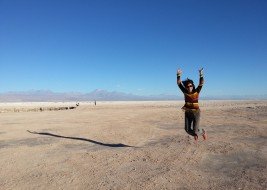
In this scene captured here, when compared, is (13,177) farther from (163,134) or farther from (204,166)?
(163,134)

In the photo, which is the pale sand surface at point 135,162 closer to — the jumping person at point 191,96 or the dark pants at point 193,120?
the dark pants at point 193,120

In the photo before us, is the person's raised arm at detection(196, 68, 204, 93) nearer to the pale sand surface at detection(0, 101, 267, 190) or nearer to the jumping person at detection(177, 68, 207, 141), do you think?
the jumping person at detection(177, 68, 207, 141)

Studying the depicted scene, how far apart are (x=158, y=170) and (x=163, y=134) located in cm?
708

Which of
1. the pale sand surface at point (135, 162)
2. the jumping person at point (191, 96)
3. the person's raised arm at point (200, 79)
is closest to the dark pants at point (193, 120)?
the jumping person at point (191, 96)

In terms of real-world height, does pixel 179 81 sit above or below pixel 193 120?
above

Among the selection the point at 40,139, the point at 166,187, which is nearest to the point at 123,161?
the point at 166,187

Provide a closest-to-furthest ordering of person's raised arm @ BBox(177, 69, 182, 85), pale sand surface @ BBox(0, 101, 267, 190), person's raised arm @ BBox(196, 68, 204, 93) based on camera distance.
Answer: pale sand surface @ BBox(0, 101, 267, 190) < person's raised arm @ BBox(196, 68, 204, 93) < person's raised arm @ BBox(177, 69, 182, 85)

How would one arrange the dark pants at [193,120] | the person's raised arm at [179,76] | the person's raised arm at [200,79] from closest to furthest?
the person's raised arm at [200,79] → the person's raised arm at [179,76] → the dark pants at [193,120]

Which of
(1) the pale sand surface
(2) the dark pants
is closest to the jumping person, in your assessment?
(2) the dark pants

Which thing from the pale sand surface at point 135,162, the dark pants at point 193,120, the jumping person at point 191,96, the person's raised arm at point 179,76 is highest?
the person's raised arm at point 179,76

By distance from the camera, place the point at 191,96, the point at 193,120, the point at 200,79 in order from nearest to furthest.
Answer: the point at 200,79
the point at 191,96
the point at 193,120

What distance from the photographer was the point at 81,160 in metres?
9.79

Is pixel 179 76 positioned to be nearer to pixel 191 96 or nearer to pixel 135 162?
pixel 191 96

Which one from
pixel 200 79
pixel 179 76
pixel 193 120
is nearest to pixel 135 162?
pixel 193 120
